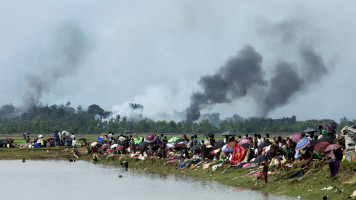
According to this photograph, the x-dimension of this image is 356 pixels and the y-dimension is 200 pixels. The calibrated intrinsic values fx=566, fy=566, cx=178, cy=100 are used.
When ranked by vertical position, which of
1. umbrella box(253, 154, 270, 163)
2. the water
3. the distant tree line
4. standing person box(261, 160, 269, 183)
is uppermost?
the distant tree line

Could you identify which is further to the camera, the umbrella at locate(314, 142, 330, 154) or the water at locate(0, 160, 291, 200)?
the water at locate(0, 160, 291, 200)

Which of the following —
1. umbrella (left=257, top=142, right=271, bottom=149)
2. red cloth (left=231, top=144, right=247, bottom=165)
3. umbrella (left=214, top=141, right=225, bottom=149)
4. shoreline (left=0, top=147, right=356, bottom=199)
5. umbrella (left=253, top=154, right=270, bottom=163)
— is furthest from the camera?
umbrella (left=214, top=141, right=225, bottom=149)

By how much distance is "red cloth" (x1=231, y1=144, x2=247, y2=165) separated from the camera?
3319 cm

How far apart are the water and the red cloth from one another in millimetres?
2372

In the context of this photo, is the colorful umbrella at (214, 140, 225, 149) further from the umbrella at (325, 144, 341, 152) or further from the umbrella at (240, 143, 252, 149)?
the umbrella at (325, 144, 341, 152)

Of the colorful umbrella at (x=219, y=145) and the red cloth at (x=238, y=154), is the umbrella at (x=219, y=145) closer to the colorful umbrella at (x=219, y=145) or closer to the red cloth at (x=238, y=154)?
the colorful umbrella at (x=219, y=145)

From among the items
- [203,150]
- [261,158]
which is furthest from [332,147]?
[203,150]

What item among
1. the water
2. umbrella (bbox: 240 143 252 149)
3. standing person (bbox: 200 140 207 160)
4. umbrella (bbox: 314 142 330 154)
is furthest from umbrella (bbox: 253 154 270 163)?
standing person (bbox: 200 140 207 160)

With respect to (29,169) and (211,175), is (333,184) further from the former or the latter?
(29,169)

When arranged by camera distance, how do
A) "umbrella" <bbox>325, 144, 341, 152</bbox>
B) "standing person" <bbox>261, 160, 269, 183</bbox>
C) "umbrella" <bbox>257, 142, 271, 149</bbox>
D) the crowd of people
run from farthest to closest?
"umbrella" <bbox>257, 142, 271, 149</bbox>
"standing person" <bbox>261, 160, 269, 183</bbox>
the crowd of people
"umbrella" <bbox>325, 144, 341, 152</bbox>

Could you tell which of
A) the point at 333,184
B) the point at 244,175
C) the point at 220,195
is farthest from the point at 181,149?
the point at 333,184

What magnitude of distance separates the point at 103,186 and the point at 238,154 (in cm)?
815

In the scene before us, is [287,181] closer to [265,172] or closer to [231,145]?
[265,172]

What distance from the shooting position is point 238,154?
3341 cm
